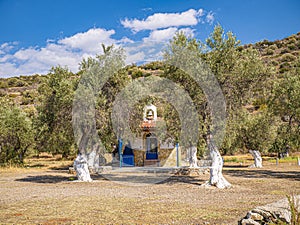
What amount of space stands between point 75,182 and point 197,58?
10.7 m

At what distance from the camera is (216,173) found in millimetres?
18156

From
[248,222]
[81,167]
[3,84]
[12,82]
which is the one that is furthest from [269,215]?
[12,82]

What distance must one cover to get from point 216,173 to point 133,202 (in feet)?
20.6

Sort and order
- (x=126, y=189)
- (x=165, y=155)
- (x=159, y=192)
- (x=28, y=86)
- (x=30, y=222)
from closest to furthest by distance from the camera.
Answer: (x=30, y=222) → (x=159, y=192) → (x=126, y=189) → (x=165, y=155) → (x=28, y=86)

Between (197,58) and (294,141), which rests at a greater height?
(197,58)

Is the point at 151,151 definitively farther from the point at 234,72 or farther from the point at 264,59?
the point at 264,59

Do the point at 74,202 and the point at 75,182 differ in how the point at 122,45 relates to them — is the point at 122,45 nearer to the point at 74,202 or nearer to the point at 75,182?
the point at 75,182

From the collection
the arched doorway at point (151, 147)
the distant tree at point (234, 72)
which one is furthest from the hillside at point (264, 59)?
the distant tree at point (234, 72)

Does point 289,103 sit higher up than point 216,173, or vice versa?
point 289,103

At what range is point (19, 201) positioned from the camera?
14141 millimetres

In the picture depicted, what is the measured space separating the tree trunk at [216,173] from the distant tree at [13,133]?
802 inches

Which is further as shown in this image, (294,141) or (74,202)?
(294,141)

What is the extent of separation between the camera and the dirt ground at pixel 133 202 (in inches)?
414

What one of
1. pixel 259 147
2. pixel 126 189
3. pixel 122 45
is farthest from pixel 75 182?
pixel 259 147
